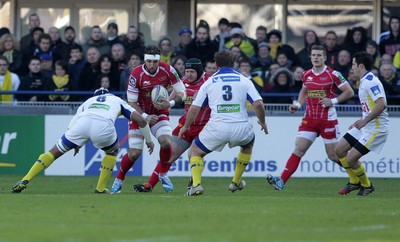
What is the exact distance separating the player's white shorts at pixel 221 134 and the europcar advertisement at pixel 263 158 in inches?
262

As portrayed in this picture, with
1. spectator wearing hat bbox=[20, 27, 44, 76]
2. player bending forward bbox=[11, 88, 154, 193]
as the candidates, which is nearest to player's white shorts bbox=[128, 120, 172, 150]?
player bending forward bbox=[11, 88, 154, 193]

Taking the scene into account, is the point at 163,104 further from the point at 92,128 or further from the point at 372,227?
the point at 372,227

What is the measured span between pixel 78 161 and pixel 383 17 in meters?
8.25

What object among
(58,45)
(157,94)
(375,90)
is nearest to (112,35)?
(58,45)

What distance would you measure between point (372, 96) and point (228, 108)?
2460 mm

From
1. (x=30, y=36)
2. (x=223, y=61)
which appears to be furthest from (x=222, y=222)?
(x=30, y=36)

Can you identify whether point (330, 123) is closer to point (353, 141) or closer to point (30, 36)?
point (353, 141)

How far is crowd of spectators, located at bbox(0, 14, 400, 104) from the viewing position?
23531 millimetres

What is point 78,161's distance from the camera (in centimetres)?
2297

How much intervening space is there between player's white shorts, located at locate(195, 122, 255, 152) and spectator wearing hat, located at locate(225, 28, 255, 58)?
8043 mm

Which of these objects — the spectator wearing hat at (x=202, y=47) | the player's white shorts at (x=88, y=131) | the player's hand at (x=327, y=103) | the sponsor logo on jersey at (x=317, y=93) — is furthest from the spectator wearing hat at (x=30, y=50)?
the player's hand at (x=327, y=103)

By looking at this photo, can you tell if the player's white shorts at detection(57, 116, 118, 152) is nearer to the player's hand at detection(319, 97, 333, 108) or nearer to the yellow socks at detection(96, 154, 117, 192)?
the yellow socks at detection(96, 154, 117, 192)

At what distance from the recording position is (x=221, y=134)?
52.5 ft

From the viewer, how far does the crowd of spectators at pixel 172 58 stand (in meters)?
23.5
